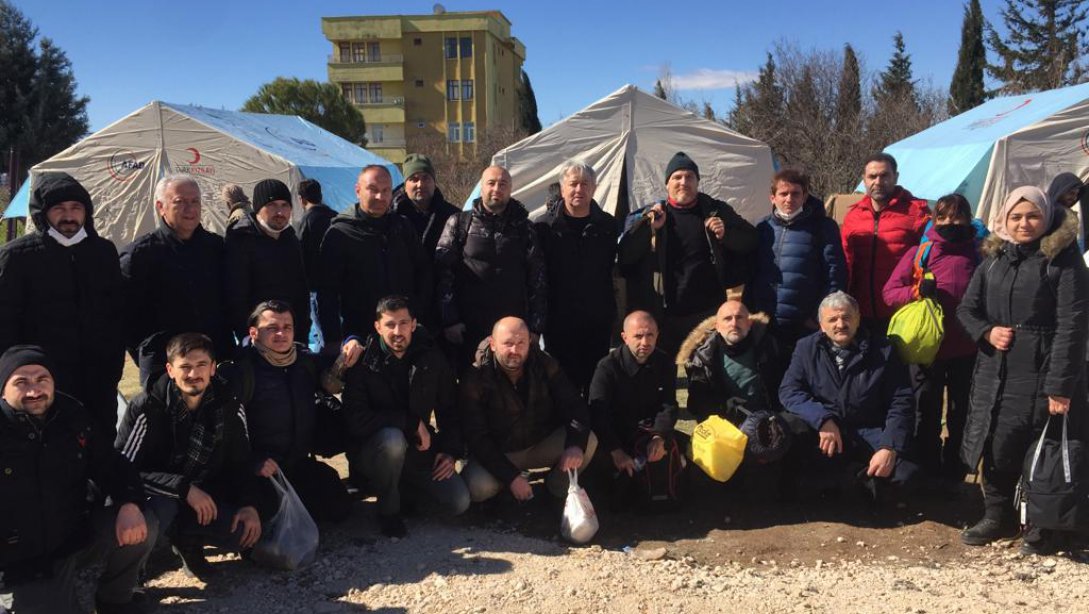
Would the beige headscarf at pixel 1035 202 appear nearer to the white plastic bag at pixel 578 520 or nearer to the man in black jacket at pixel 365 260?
the white plastic bag at pixel 578 520

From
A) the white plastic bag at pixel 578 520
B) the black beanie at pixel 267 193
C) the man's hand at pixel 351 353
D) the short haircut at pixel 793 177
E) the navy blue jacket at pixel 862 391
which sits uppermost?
the short haircut at pixel 793 177

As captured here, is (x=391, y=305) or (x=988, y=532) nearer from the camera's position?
(x=988, y=532)

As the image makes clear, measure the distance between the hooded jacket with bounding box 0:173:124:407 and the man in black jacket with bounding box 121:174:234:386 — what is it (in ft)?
0.56

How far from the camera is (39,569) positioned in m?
2.85

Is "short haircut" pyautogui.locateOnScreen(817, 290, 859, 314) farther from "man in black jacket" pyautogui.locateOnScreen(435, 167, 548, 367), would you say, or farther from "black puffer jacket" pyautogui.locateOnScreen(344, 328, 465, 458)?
"black puffer jacket" pyautogui.locateOnScreen(344, 328, 465, 458)

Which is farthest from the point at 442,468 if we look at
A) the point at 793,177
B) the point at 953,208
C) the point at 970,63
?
the point at 970,63

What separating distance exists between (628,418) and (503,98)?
44.7 m

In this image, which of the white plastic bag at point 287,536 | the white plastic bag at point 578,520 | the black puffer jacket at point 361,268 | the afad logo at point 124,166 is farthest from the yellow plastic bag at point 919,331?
the afad logo at point 124,166

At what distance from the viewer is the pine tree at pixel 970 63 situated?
29344 mm

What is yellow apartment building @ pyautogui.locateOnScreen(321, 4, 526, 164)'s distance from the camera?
43.3 metres

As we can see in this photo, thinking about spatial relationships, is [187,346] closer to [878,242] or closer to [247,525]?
[247,525]

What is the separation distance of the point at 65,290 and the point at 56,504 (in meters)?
1.03

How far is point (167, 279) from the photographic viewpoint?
3.81 meters

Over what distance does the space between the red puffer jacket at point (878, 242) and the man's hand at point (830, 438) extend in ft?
3.23
